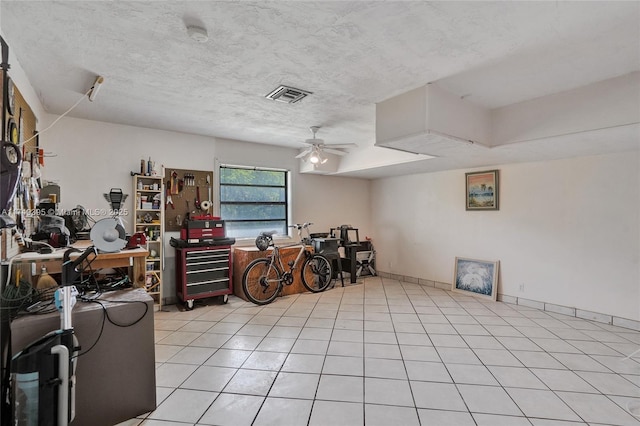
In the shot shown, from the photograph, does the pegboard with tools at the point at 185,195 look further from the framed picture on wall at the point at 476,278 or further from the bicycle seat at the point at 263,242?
the framed picture on wall at the point at 476,278

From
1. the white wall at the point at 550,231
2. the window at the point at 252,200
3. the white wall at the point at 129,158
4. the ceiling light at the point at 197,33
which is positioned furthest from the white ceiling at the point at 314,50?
the window at the point at 252,200

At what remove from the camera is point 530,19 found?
188cm

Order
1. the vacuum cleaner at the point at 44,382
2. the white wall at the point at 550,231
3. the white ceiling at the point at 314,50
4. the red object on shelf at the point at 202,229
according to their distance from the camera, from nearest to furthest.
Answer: the vacuum cleaner at the point at 44,382, the white ceiling at the point at 314,50, the white wall at the point at 550,231, the red object on shelf at the point at 202,229

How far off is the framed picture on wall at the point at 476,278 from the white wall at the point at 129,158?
9.01ft

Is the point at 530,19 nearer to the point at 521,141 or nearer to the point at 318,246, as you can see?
the point at 521,141

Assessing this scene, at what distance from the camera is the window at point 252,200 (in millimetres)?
5141

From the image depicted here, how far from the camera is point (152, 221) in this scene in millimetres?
4207

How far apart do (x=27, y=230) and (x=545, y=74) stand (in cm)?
479

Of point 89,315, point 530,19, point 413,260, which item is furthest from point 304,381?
point 413,260

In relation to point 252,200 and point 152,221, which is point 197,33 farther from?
point 252,200

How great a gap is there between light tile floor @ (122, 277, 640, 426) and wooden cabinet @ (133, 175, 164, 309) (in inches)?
19.0

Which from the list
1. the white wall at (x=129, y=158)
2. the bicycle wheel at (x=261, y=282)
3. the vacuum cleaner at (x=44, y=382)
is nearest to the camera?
the vacuum cleaner at (x=44, y=382)

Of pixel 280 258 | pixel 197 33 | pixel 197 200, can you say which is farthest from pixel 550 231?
pixel 197 200

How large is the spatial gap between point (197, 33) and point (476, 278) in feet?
16.6
